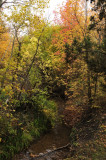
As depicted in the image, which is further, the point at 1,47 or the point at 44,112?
the point at 1,47

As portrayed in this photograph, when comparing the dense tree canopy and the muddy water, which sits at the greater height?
the dense tree canopy

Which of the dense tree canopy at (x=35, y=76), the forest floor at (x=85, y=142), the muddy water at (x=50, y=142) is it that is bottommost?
the muddy water at (x=50, y=142)

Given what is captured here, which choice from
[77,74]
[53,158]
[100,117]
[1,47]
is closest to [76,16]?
[77,74]

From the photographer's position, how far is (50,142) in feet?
29.0

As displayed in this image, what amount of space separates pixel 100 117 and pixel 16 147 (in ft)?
17.4

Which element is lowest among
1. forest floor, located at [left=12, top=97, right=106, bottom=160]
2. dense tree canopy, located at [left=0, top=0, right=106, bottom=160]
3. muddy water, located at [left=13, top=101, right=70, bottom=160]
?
muddy water, located at [left=13, top=101, right=70, bottom=160]

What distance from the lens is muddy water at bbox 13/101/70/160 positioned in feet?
24.6

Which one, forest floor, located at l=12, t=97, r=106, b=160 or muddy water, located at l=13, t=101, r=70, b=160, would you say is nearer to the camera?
forest floor, located at l=12, t=97, r=106, b=160

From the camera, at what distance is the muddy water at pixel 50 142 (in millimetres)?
7497

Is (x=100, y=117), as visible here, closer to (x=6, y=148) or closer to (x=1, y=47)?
(x=6, y=148)

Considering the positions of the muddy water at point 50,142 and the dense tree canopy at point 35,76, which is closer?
the dense tree canopy at point 35,76

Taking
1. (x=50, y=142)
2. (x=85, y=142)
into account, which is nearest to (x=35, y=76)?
(x=50, y=142)

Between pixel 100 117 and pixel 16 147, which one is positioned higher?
pixel 100 117

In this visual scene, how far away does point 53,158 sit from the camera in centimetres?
716
